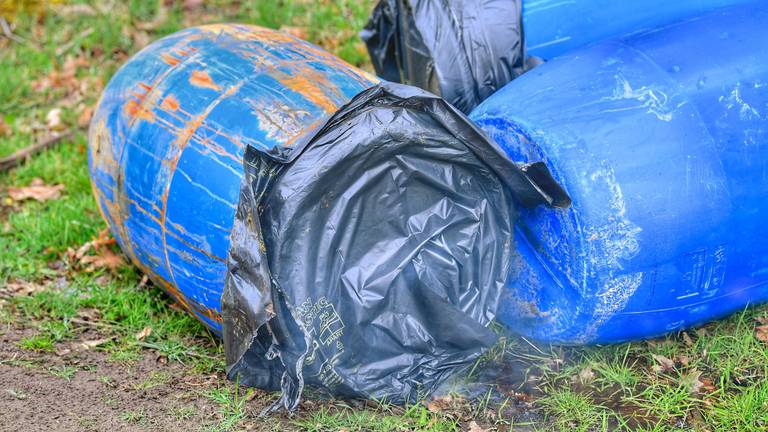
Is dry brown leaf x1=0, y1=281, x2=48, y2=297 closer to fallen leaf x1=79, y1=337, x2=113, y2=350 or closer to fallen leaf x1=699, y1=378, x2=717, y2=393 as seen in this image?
fallen leaf x1=79, y1=337, x2=113, y2=350

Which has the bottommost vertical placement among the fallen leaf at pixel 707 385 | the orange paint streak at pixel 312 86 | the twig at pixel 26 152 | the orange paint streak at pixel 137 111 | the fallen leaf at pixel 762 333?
the fallen leaf at pixel 707 385

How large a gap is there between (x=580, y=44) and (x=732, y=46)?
779 mm

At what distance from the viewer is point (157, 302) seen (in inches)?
144

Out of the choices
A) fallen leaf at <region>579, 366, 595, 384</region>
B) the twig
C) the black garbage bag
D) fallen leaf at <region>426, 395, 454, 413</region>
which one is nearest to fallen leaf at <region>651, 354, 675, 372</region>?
fallen leaf at <region>579, 366, 595, 384</region>

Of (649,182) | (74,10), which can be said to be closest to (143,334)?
(649,182)

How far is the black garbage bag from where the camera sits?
2.68m

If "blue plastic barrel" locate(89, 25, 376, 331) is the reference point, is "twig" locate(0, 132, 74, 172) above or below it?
below

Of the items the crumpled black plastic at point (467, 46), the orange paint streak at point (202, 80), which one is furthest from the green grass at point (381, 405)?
the crumpled black plastic at point (467, 46)

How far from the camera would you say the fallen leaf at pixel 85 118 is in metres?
5.12

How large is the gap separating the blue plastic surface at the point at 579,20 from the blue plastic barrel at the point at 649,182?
0.47 m

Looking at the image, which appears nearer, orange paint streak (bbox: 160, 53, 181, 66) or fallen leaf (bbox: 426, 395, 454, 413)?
fallen leaf (bbox: 426, 395, 454, 413)

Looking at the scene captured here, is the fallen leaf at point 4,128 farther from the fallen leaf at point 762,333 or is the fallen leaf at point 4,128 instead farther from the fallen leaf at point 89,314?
the fallen leaf at point 762,333

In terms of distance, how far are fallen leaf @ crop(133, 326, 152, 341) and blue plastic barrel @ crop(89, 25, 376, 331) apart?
0.22 m

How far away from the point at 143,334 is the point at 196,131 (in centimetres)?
92
